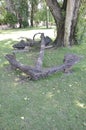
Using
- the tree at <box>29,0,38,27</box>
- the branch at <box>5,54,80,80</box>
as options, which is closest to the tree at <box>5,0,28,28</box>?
the tree at <box>29,0,38,27</box>

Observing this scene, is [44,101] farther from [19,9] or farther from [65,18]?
[19,9]

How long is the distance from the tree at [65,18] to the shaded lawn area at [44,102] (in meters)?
2.59

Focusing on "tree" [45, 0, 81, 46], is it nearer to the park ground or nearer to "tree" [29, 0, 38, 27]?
the park ground

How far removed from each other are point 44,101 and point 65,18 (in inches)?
183

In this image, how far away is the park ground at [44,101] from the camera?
3.18 metres

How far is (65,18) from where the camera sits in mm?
7672

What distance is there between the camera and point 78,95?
13.3 feet

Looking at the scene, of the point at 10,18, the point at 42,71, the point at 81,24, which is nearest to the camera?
the point at 42,71

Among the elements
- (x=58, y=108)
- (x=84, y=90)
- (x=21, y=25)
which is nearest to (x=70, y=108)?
(x=58, y=108)

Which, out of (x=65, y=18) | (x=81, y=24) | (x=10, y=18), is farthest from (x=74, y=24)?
(x=10, y=18)

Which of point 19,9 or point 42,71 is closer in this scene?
point 42,71

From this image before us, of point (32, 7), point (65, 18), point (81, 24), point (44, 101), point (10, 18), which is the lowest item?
point (10, 18)

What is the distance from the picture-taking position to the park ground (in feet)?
10.4

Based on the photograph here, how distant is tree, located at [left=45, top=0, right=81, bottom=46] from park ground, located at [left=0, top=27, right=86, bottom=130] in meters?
2.50
